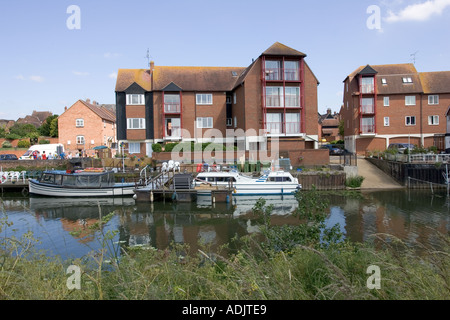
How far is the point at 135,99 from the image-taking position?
43.1 metres

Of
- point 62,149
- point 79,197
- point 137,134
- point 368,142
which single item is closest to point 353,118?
point 368,142

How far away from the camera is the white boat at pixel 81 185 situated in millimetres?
30406

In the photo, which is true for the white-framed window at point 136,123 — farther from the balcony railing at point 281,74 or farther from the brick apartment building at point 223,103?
the balcony railing at point 281,74

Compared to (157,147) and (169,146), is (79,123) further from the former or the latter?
(169,146)

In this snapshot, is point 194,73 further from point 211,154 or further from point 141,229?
point 141,229

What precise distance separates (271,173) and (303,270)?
22197mm

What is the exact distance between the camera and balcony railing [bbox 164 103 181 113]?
42.2 metres

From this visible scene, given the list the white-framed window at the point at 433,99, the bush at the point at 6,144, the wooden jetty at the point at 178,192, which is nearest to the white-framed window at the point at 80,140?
the bush at the point at 6,144

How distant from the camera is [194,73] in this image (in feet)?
150

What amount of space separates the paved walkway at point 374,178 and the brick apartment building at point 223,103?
19.8ft

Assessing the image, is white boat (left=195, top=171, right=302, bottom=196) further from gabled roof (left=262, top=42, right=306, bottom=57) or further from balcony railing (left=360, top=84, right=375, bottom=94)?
balcony railing (left=360, top=84, right=375, bottom=94)

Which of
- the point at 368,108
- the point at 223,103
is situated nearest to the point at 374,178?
the point at 368,108
